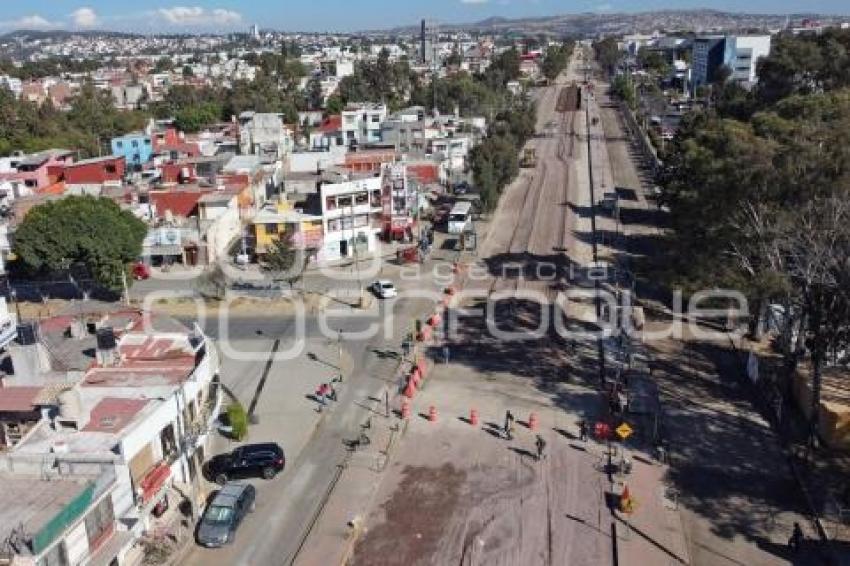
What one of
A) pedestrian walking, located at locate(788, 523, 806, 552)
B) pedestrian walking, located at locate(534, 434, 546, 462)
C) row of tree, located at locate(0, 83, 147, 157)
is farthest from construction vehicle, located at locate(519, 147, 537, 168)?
pedestrian walking, located at locate(788, 523, 806, 552)

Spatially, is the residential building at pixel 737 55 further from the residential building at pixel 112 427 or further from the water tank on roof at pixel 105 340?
the water tank on roof at pixel 105 340

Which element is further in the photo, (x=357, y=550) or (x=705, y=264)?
(x=705, y=264)

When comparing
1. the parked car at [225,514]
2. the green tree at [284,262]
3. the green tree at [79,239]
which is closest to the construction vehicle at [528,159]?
the green tree at [284,262]

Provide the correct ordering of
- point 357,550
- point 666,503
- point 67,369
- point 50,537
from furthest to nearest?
point 67,369 → point 666,503 → point 357,550 → point 50,537

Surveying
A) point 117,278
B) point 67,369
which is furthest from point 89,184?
point 67,369

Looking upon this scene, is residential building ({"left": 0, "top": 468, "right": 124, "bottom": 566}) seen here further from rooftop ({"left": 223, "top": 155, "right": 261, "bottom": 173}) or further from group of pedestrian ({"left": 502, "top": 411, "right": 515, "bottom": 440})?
rooftop ({"left": 223, "top": 155, "right": 261, "bottom": 173})

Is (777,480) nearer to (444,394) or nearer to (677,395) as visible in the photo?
(677,395)
